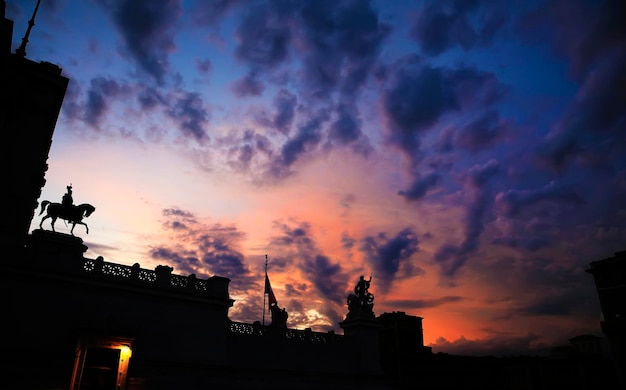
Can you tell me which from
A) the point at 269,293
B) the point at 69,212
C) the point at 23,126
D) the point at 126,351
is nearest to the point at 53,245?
the point at 69,212

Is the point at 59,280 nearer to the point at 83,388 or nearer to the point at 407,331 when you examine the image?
the point at 83,388

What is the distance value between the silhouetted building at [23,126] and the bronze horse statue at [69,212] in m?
1.43

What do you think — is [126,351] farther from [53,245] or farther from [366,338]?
[366,338]

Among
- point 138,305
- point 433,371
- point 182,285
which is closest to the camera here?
point 138,305

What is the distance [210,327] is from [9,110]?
1609cm

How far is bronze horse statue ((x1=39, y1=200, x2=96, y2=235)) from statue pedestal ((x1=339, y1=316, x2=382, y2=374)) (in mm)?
18471

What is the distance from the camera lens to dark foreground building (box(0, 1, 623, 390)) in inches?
688

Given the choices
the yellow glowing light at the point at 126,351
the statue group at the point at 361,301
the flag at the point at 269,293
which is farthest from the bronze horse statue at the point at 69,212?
the statue group at the point at 361,301

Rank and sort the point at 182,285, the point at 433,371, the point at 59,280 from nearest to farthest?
the point at 59,280 < the point at 182,285 < the point at 433,371

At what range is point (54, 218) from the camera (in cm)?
2061

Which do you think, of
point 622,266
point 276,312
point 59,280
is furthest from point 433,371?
point 59,280

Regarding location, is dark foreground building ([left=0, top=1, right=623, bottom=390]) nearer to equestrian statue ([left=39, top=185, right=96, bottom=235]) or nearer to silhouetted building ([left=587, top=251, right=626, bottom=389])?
equestrian statue ([left=39, top=185, right=96, bottom=235])

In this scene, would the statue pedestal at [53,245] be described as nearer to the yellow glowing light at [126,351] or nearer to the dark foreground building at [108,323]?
the dark foreground building at [108,323]

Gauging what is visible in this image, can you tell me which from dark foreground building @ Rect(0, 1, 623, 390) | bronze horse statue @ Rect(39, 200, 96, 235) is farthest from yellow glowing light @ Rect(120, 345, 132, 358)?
bronze horse statue @ Rect(39, 200, 96, 235)
